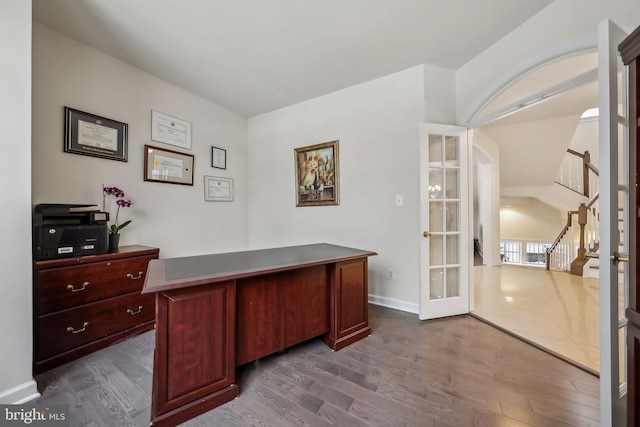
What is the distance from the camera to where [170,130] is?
2939 millimetres

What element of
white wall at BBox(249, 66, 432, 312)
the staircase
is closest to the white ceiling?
white wall at BBox(249, 66, 432, 312)

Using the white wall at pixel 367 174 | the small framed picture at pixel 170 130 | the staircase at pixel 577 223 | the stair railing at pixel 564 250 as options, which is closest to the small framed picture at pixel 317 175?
the white wall at pixel 367 174

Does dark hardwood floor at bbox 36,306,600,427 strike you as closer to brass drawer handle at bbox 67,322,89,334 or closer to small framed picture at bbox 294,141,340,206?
brass drawer handle at bbox 67,322,89,334

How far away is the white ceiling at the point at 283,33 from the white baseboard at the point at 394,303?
8.54 ft

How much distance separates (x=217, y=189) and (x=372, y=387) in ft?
10.0

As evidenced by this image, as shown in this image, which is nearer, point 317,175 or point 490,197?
point 317,175

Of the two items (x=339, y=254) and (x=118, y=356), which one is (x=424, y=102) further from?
(x=118, y=356)

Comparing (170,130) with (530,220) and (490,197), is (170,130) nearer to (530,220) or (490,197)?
(490,197)

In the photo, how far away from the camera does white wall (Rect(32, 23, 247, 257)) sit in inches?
80.0

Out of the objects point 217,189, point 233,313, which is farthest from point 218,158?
point 233,313

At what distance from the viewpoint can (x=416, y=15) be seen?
6.36 feet

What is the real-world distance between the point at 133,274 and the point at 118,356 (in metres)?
0.63
